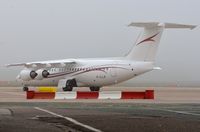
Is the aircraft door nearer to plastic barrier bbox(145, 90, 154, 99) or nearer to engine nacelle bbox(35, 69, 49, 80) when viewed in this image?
engine nacelle bbox(35, 69, 49, 80)

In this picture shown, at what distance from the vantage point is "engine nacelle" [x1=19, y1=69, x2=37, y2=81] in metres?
49.4

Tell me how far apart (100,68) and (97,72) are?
1.82 feet

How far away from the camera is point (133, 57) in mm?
46656

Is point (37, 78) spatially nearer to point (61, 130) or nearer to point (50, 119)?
point (50, 119)

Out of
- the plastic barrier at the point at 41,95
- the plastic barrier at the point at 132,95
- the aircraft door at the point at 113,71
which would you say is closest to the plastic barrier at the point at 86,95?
the plastic barrier at the point at 41,95

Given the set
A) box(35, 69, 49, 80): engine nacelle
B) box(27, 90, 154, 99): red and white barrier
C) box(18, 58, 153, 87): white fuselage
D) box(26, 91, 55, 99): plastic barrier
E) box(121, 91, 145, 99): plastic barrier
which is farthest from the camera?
box(35, 69, 49, 80): engine nacelle

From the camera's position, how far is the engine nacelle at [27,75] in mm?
49406

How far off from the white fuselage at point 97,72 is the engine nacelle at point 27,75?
827 mm

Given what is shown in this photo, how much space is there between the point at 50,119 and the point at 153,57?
102ft

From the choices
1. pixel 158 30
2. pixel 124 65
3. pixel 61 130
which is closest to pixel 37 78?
pixel 124 65

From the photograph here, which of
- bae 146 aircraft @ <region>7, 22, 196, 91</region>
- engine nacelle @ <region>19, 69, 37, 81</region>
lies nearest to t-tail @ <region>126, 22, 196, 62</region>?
bae 146 aircraft @ <region>7, 22, 196, 91</region>

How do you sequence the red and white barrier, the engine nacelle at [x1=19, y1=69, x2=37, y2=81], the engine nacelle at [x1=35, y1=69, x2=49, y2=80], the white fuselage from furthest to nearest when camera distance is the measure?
the engine nacelle at [x1=35, y1=69, x2=49, y2=80]
the engine nacelle at [x1=19, y1=69, x2=37, y2=81]
the white fuselage
the red and white barrier

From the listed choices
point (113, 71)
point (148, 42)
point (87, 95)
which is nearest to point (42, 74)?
point (113, 71)

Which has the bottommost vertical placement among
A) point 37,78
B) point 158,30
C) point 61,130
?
point 61,130
